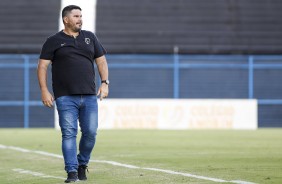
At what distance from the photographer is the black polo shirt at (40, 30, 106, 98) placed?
10477mm

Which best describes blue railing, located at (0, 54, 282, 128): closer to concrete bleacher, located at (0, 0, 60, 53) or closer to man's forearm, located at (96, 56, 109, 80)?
concrete bleacher, located at (0, 0, 60, 53)

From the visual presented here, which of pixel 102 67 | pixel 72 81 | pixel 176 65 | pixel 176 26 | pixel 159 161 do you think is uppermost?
pixel 176 26

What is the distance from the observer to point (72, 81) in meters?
10.5

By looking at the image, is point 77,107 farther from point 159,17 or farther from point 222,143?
point 159,17

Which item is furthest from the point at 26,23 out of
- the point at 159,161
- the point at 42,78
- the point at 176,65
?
the point at 42,78

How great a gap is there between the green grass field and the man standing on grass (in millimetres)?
496

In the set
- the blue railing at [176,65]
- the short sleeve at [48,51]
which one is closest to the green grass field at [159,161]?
the short sleeve at [48,51]

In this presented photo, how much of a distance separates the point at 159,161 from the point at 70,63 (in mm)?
3858

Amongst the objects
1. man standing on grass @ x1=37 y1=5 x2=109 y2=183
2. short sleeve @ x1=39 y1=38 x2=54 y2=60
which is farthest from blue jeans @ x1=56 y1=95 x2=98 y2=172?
short sleeve @ x1=39 y1=38 x2=54 y2=60

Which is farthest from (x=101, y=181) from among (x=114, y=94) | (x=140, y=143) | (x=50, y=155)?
(x=114, y=94)

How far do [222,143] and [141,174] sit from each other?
8837 mm

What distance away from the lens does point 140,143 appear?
65.7ft

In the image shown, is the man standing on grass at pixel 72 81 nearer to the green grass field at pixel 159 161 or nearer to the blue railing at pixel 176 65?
the green grass field at pixel 159 161

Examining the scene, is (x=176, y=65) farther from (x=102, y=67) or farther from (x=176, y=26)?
(x=102, y=67)
